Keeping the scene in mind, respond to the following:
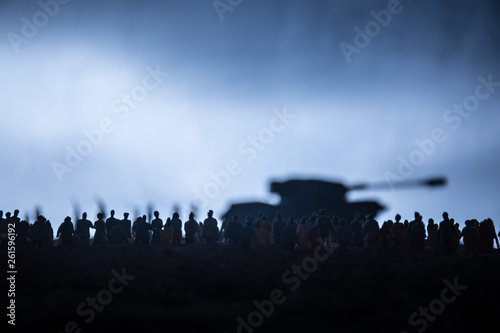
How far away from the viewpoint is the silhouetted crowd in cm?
2656

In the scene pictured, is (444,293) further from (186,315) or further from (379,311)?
(186,315)

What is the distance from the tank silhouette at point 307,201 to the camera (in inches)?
1805

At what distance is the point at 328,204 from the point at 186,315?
104 ft

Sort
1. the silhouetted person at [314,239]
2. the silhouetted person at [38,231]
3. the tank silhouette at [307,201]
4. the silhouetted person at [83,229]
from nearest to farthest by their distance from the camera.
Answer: the silhouetted person at [38,231]
the silhouetted person at [314,239]
the silhouetted person at [83,229]
the tank silhouette at [307,201]

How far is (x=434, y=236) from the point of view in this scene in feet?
95.7

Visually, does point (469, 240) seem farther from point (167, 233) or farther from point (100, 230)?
point (100, 230)

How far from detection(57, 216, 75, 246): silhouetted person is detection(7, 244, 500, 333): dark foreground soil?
145 inches

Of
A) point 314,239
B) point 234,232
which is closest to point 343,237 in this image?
point 314,239

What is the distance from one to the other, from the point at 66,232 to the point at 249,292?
1243 centimetres

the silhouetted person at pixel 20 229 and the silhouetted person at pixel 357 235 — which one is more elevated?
the silhouetted person at pixel 20 229

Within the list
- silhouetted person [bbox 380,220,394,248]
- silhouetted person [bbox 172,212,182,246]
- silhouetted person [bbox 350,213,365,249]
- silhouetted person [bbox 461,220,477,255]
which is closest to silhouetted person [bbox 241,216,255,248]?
silhouetted person [bbox 172,212,182,246]

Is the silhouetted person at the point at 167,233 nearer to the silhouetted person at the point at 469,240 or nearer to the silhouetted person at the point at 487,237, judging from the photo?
the silhouetted person at the point at 469,240

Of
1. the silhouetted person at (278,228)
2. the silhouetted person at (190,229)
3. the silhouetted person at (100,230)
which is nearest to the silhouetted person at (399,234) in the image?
the silhouetted person at (278,228)

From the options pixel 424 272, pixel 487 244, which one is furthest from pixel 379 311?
pixel 487 244
